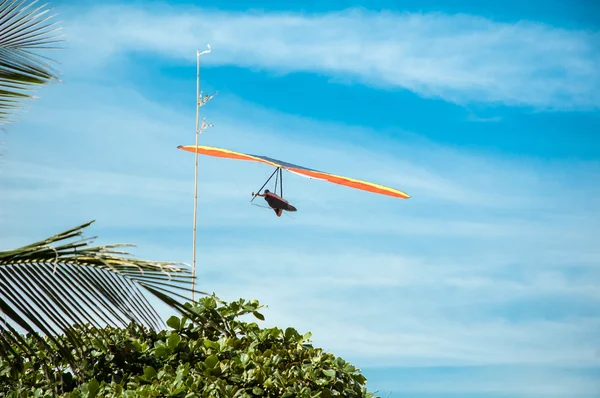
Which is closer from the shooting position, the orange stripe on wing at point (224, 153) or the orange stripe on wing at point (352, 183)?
the orange stripe on wing at point (352, 183)

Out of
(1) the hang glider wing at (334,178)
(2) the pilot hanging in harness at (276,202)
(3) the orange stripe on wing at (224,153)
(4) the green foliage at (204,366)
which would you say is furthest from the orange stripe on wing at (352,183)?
(4) the green foliage at (204,366)

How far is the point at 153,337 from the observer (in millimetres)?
5465

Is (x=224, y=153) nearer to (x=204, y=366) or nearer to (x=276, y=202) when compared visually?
(x=276, y=202)

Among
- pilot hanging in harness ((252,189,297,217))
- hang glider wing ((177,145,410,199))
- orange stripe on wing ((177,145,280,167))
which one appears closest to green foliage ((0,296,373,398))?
hang glider wing ((177,145,410,199))

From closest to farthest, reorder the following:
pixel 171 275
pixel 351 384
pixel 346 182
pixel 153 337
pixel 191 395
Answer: pixel 171 275 → pixel 191 395 → pixel 351 384 → pixel 153 337 → pixel 346 182

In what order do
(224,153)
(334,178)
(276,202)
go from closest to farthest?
(334,178) → (276,202) → (224,153)

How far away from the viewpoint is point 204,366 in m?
4.88

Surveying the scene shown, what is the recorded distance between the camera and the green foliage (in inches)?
185

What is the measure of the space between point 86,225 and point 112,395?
1779 mm

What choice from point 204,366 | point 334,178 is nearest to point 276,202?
point 334,178

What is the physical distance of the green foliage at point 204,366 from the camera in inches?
185

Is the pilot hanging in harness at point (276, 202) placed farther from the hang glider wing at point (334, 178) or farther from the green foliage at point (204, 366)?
the green foliage at point (204, 366)

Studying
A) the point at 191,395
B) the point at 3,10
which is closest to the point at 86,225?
the point at 191,395

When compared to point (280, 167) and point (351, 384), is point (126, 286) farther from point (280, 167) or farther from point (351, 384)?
point (280, 167)
